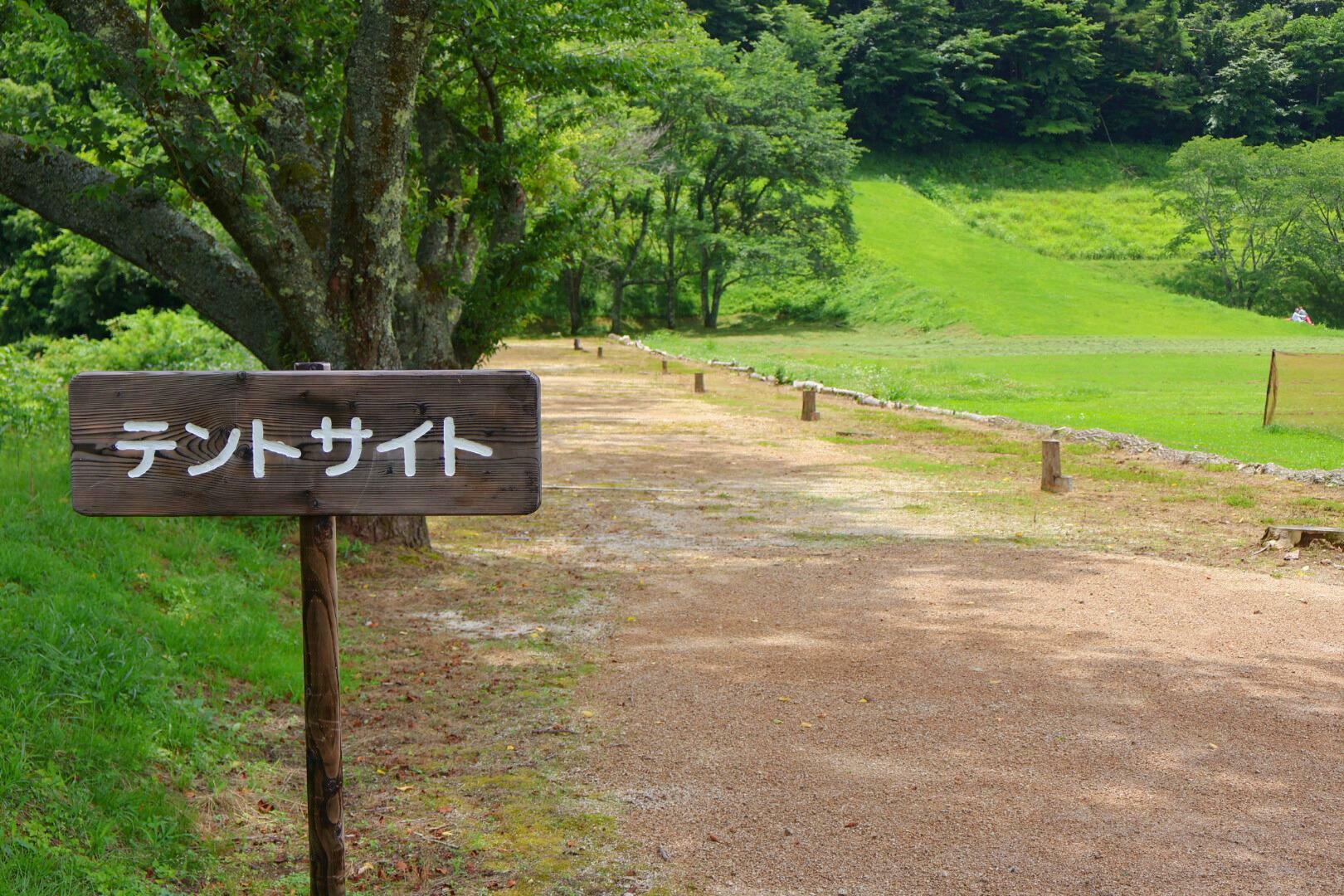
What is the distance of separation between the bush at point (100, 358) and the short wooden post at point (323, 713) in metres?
8.10

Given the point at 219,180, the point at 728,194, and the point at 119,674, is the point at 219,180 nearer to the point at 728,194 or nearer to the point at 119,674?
the point at 119,674

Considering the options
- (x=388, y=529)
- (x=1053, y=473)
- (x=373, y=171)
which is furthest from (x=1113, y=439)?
(x=373, y=171)

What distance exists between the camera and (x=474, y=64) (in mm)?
10039

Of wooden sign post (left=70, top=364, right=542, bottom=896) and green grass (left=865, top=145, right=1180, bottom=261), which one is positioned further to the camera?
green grass (left=865, top=145, right=1180, bottom=261)

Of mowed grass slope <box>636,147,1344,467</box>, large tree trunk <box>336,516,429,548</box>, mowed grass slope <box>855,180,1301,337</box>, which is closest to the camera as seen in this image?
large tree trunk <box>336,516,429,548</box>

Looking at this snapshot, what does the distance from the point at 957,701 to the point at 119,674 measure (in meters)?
3.65

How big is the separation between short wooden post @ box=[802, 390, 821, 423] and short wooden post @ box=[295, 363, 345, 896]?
51.1 ft

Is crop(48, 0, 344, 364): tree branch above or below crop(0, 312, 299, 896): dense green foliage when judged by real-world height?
above

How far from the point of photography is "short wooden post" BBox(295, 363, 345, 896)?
3127 millimetres

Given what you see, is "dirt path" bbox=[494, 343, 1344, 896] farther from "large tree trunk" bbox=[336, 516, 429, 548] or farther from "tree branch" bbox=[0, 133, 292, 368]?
"tree branch" bbox=[0, 133, 292, 368]

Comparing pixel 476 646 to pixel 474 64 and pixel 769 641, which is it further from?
pixel 474 64

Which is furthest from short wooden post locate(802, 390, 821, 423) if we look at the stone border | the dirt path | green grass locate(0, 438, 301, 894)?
green grass locate(0, 438, 301, 894)

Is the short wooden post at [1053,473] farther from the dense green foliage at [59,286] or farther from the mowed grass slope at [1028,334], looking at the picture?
the dense green foliage at [59,286]

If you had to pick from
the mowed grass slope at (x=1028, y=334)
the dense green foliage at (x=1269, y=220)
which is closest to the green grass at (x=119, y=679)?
the mowed grass slope at (x=1028, y=334)
